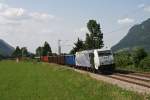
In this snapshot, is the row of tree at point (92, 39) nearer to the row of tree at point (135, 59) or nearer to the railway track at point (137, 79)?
the row of tree at point (135, 59)

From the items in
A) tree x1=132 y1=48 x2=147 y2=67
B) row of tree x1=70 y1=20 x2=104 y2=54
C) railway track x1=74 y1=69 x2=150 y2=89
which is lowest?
railway track x1=74 y1=69 x2=150 y2=89

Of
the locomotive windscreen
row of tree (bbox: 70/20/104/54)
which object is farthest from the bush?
row of tree (bbox: 70/20/104/54)

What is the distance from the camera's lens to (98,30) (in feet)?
346

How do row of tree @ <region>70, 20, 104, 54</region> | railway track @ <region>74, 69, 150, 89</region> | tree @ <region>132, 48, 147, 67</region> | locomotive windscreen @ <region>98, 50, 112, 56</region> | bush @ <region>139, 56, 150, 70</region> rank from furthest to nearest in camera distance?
row of tree @ <region>70, 20, 104, 54</region>
tree @ <region>132, 48, 147, 67</region>
locomotive windscreen @ <region>98, 50, 112, 56</region>
bush @ <region>139, 56, 150, 70</region>
railway track @ <region>74, 69, 150, 89</region>

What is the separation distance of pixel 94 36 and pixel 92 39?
285 centimetres

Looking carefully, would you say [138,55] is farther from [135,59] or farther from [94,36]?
[94,36]

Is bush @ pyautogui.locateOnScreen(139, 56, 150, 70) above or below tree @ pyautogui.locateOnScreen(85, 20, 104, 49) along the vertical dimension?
below

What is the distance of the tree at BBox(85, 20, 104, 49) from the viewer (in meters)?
99.9

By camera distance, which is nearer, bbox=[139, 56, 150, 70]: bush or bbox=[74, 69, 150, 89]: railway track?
bbox=[74, 69, 150, 89]: railway track

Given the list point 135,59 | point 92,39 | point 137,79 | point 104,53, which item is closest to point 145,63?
point 135,59

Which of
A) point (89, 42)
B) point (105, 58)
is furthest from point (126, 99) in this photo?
point (89, 42)

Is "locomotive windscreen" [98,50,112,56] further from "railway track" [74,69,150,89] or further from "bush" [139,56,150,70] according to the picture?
"railway track" [74,69,150,89]

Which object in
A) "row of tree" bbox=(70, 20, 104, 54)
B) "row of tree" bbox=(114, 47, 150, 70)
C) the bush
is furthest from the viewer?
"row of tree" bbox=(70, 20, 104, 54)

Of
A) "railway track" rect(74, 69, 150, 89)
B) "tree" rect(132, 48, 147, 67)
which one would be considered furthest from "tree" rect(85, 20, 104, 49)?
"railway track" rect(74, 69, 150, 89)
